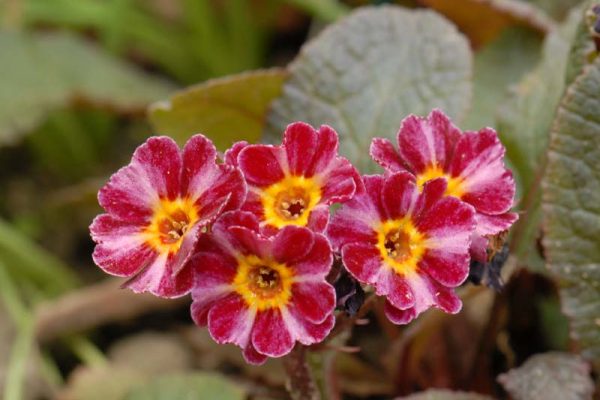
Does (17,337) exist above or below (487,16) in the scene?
below

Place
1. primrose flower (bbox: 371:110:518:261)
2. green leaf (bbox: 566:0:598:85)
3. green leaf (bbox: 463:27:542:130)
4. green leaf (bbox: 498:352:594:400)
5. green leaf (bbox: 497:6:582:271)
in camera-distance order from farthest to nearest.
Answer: green leaf (bbox: 463:27:542:130), green leaf (bbox: 497:6:582:271), green leaf (bbox: 566:0:598:85), green leaf (bbox: 498:352:594:400), primrose flower (bbox: 371:110:518:261)

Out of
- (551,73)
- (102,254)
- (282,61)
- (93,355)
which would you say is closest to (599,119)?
(551,73)

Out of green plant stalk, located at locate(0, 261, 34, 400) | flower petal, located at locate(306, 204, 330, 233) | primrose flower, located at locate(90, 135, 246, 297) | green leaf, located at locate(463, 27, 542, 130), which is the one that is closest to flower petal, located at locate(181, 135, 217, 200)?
primrose flower, located at locate(90, 135, 246, 297)

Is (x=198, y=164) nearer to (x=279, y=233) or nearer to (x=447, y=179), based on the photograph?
(x=279, y=233)

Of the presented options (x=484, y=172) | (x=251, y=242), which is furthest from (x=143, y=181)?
(x=484, y=172)

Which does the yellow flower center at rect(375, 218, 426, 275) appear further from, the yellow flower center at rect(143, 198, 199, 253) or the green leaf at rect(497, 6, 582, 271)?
the green leaf at rect(497, 6, 582, 271)
